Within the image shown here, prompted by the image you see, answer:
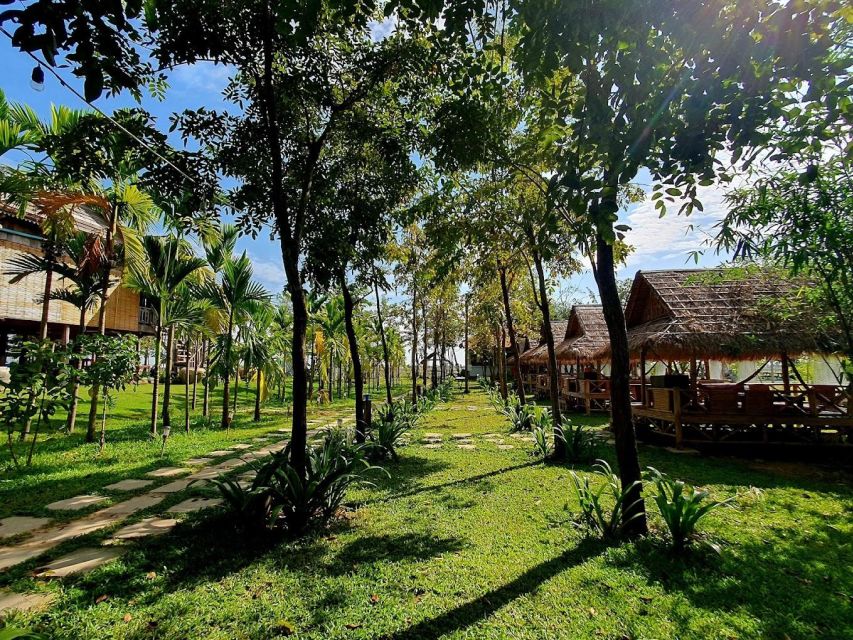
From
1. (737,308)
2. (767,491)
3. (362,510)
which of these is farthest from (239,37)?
(737,308)

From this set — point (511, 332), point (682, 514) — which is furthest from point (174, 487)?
point (511, 332)

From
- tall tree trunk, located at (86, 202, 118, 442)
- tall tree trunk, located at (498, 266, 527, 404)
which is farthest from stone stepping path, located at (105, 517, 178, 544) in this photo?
tall tree trunk, located at (498, 266, 527, 404)

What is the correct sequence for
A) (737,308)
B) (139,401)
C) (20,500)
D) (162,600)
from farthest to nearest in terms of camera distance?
(139,401), (737,308), (20,500), (162,600)

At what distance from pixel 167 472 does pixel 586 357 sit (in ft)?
44.1

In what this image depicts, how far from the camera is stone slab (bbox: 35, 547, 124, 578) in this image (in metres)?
3.07

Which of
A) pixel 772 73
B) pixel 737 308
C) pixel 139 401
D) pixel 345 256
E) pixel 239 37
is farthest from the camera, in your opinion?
pixel 139 401

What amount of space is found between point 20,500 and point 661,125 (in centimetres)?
735

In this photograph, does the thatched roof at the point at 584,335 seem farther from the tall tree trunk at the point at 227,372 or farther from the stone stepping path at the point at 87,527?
the stone stepping path at the point at 87,527

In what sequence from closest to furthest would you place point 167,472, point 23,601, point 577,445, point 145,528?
point 23,601 → point 145,528 → point 167,472 → point 577,445

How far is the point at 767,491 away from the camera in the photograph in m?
5.99

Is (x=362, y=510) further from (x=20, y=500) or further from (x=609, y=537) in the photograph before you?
(x=20, y=500)

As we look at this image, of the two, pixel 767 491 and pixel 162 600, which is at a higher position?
pixel 162 600

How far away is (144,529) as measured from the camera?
4016mm

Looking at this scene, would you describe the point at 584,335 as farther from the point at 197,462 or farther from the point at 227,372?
the point at 197,462
